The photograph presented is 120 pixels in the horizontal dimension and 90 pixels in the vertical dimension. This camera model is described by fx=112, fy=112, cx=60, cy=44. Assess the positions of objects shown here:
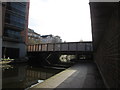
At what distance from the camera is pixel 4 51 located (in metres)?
22.9

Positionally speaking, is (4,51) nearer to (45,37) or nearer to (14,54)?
(14,54)

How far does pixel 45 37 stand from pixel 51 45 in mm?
59757

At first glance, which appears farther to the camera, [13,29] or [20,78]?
[13,29]

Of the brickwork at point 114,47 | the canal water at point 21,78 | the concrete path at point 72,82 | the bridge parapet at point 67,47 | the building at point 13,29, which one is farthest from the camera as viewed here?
the building at point 13,29

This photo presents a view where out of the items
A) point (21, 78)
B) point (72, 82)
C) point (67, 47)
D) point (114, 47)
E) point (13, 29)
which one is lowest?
point (21, 78)

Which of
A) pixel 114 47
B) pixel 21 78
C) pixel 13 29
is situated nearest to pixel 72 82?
pixel 114 47

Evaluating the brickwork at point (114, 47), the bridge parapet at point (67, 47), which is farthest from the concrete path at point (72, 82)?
the bridge parapet at point (67, 47)

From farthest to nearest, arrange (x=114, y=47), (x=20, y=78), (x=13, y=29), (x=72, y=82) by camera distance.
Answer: (x=13, y=29)
(x=20, y=78)
(x=72, y=82)
(x=114, y=47)

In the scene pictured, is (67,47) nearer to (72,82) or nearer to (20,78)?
(20,78)

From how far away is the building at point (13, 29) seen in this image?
76.4ft

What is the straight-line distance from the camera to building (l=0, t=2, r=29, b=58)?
23297 mm

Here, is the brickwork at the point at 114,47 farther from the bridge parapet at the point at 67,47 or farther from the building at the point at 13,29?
the building at the point at 13,29

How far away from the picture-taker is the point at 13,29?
25453 millimetres

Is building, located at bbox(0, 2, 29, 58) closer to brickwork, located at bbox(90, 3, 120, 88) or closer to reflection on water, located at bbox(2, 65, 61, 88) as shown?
reflection on water, located at bbox(2, 65, 61, 88)
